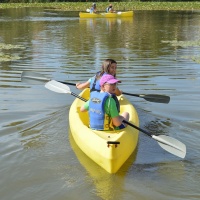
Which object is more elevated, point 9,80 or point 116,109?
point 116,109

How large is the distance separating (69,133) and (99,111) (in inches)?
50.4

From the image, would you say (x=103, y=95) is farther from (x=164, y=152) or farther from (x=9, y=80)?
(x=9, y=80)

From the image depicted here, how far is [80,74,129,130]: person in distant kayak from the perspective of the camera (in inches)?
199

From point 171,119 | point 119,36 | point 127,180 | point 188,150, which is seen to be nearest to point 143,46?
point 119,36

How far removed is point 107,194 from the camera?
441cm

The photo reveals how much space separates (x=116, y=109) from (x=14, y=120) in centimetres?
253

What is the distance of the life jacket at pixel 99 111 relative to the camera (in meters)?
5.10

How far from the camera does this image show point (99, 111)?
522 centimetres

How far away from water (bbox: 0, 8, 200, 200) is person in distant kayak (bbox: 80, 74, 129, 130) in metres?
0.50

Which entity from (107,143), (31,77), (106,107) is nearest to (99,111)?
(106,107)

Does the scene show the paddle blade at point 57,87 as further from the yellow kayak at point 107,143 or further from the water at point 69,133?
the yellow kayak at point 107,143

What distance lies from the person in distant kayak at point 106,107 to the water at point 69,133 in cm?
50

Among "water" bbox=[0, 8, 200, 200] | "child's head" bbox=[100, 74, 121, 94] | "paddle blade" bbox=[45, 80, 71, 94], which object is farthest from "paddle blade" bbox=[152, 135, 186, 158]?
"paddle blade" bbox=[45, 80, 71, 94]

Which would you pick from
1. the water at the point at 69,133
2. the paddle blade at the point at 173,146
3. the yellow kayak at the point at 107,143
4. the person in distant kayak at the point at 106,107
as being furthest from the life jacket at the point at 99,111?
the paddle blade at the point at 173,146
